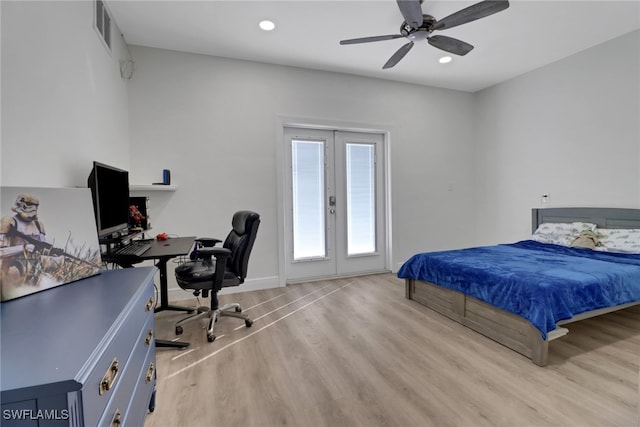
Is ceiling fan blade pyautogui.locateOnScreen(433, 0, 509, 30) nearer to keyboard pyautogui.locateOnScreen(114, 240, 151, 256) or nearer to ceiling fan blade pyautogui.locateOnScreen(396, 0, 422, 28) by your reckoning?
ceiling fan blade pyautogui.locateOnScreen(396, 0, 422, 28)

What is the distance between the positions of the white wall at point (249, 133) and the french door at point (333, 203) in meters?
0.23

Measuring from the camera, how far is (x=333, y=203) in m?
4.21

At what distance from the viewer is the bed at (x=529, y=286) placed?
2.08 meters

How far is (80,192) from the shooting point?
1.46 meters

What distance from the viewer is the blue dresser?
62cm

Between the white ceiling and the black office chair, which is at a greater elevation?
the white ceiling

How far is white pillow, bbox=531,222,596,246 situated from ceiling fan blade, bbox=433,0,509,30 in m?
2.74

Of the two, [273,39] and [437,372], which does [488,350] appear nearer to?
[437,372]

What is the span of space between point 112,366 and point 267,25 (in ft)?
10.1

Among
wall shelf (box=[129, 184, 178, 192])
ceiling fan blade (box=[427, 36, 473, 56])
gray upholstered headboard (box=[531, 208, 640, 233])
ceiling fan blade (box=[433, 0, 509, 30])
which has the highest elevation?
ceiling fan blade (box=[427, 36, 473, 56])

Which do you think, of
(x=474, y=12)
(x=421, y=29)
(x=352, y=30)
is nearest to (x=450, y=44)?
(x=421, y=29)

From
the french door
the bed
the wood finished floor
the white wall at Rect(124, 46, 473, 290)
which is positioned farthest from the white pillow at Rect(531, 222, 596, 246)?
the french door

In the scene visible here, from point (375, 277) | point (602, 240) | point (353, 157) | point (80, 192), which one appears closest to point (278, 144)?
point (353, 157)

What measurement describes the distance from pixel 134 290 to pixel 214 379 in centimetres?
106
